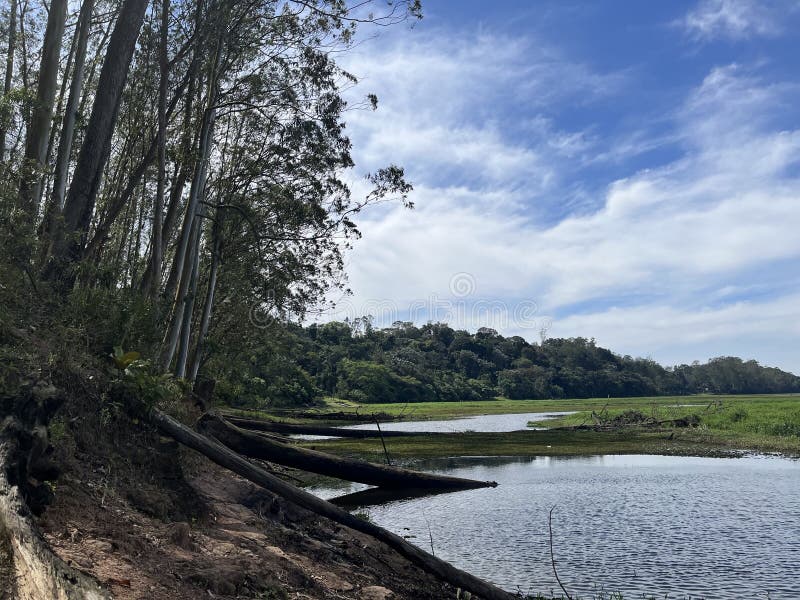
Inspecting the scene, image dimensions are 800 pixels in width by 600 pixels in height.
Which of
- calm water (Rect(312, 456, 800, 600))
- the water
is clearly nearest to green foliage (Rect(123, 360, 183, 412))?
calm water (Rect(312, 456, 800, 600))

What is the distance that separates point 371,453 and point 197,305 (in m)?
12.7

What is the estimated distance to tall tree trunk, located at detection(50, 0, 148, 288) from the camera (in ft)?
39.4

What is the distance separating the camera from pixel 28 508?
4785 millimetres

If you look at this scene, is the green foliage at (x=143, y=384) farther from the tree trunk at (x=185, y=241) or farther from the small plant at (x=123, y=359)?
the tree trunk at (x=185, y=241)

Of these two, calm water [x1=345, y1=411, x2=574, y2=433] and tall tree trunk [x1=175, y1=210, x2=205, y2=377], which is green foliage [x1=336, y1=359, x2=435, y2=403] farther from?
tall tree trunk [x1=175, y1=210, x2=205, y2=377]

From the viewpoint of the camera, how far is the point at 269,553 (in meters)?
7.89

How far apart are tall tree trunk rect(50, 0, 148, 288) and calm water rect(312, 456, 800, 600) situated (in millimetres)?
9148

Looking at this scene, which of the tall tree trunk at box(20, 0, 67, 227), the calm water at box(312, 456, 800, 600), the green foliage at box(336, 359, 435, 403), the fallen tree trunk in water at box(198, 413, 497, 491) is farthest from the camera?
the green foliage at box(336, 359, 435, 403)

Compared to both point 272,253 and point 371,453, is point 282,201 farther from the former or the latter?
point 371,453

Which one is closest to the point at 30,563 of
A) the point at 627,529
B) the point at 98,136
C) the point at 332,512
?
the point at 332,512

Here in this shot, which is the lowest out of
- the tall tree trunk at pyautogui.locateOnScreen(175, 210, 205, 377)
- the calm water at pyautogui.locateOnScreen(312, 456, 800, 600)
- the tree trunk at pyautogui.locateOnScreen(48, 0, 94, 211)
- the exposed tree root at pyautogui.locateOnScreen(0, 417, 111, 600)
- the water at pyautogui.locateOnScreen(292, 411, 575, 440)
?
the water at pyautogui.locateOnScreen(292, 411, 575, 440)

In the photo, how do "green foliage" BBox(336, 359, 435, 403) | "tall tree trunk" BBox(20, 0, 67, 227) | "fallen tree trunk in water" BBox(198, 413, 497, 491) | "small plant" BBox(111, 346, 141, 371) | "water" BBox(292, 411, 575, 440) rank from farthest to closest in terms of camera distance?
1. "green foliage" BBox(336, 359, 435, 403)
2. "water" BBox(292, 411, 575, 440)
3. "tall tree trunk" BBox(20, 0, 67, 227)
4. "fallen tree trunk in water" BBox(198, 413, 497, 491)
5. "small plant" BBox(111, 346, 141, 371)

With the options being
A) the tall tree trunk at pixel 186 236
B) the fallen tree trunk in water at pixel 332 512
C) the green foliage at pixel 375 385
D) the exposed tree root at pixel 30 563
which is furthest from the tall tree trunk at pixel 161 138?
the green foliage at pixel 375 385

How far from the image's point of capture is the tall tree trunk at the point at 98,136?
12.0 metres
